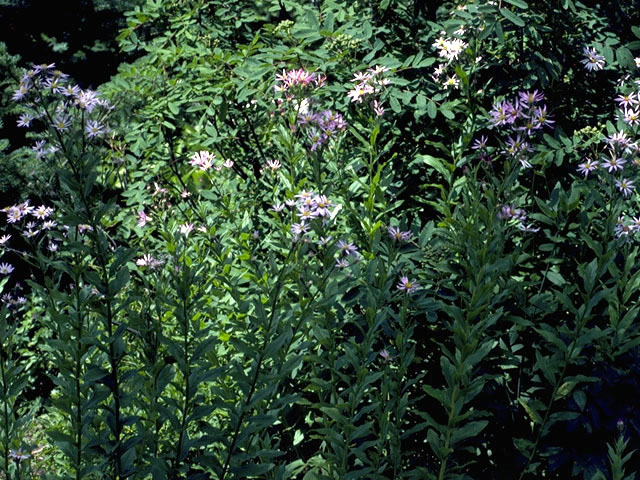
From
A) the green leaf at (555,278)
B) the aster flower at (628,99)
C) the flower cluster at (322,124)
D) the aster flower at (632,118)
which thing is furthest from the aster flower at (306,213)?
the aster flower at (628,99)

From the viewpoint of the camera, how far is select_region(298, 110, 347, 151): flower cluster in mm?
2543

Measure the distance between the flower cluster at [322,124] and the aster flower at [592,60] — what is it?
41.9 inches

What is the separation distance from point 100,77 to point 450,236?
5512 millimetres

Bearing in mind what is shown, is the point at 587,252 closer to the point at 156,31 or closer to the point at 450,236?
the point at 450,236

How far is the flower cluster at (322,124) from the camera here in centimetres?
254

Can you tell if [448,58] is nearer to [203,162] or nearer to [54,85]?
[203,162]

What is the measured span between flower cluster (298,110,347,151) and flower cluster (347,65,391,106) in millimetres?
125

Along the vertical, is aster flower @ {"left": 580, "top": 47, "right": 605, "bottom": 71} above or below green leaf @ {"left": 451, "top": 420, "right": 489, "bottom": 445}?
above

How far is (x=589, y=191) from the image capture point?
2.52m

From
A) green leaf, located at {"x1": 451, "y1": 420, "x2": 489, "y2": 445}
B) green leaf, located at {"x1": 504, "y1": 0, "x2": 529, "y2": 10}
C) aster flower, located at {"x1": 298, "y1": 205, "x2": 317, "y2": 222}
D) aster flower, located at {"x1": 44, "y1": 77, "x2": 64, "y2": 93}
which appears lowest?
green leaf, located at {"x1": 451, "y1": 420, "x2": 489, "y2": 445}

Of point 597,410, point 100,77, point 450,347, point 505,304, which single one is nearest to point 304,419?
point 450,347

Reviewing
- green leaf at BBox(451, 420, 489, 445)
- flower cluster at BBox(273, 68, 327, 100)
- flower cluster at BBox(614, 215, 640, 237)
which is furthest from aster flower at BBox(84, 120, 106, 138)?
flower cluster at BBox(614, 215, 640, 237)

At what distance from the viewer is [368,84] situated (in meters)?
2.80

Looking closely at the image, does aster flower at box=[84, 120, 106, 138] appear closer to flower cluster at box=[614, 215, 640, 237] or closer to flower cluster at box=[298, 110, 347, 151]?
flower cluster at box=[298, 110, 347, 151]
